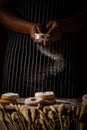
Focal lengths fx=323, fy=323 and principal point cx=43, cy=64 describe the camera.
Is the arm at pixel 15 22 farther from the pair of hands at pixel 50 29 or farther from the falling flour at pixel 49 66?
the falling flour at pixel 49 66

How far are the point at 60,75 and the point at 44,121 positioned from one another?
2.02 feet

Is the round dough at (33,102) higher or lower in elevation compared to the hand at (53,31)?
lower

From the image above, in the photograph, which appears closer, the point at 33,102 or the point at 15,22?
the point at 33,102

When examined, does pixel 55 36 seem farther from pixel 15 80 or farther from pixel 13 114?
pixel 13 114

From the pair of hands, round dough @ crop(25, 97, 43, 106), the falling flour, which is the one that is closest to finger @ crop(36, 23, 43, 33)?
the pair of hands

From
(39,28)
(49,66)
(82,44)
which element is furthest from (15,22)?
(82,44)

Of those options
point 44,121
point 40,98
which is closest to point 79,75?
point 40,98

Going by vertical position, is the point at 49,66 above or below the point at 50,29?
below

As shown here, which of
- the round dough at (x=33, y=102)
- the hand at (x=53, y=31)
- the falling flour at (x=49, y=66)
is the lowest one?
the round dough at (x=33, y=102)

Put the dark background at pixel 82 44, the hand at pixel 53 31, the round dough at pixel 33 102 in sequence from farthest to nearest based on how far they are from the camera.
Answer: the dark background at pixel 82 44 < the hand at pixel 53 31 < the round dough at pixel 33 102

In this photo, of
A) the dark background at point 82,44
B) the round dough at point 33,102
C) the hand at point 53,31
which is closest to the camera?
the round dough at point 33,102

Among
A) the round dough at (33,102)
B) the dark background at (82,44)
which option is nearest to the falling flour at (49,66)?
the dark background at (82,44)

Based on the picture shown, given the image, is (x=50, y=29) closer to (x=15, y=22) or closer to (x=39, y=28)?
(x=39, y=28)

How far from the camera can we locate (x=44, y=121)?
1066mm
